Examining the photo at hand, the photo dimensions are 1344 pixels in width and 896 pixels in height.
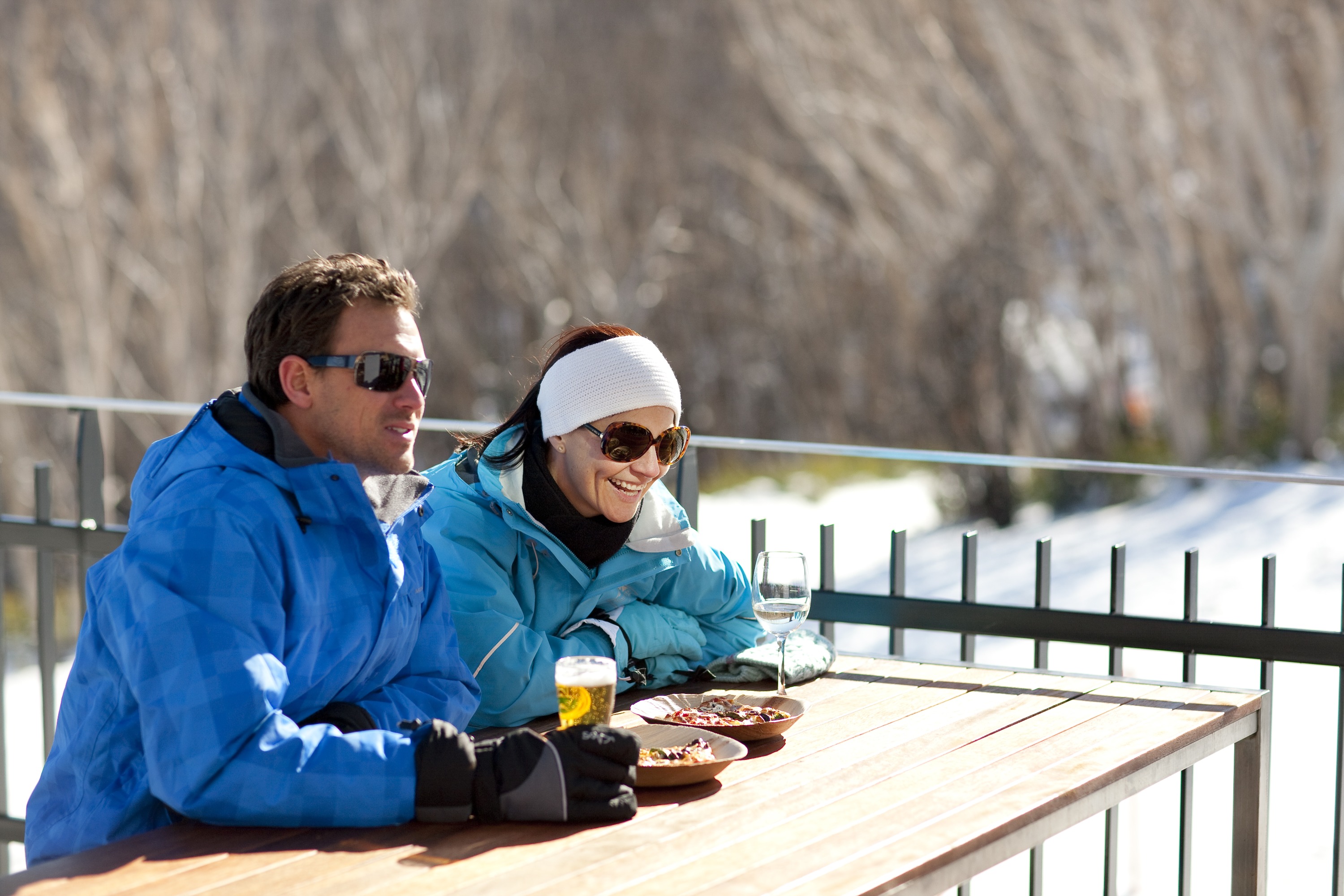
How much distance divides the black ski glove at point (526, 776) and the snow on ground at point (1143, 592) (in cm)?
309

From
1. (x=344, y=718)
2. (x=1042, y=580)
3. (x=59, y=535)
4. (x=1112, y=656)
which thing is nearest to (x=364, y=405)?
(x=344, y=718)

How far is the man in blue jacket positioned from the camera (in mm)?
1831

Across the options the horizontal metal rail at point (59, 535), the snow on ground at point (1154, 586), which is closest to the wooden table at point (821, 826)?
the snow on ground at point (1154, 586)

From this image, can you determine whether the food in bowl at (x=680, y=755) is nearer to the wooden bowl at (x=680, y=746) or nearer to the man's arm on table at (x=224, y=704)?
the wooden bowl at (x=680, y=746)

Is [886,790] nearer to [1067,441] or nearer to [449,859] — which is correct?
[449,859]

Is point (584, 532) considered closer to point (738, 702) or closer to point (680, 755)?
point (738, 702)

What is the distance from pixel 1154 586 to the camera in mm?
8602

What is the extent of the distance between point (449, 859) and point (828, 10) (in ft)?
38.1

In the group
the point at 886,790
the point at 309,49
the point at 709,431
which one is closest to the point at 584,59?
the point at 309,49

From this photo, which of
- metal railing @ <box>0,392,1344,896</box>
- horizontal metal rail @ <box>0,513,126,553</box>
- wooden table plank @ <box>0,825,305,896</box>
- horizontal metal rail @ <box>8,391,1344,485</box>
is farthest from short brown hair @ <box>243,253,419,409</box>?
horizontal metal rail @ <box>0,513,126,553</box>

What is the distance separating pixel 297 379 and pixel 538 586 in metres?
0.74

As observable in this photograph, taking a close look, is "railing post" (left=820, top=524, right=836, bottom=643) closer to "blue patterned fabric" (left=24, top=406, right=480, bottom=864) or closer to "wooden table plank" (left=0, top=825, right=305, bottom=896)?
"blue patterned fabric" (left=24, top=406, right=480, bottom=864)

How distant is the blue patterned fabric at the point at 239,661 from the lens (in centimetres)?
182

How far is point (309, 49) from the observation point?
46.3ft
